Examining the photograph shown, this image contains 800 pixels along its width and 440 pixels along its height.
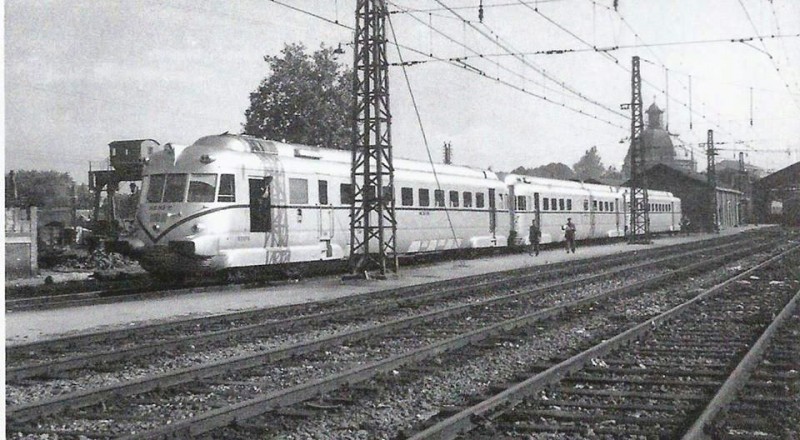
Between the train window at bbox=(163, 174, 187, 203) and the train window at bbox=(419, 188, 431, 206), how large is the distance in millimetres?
9863

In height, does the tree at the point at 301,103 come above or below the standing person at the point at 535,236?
above

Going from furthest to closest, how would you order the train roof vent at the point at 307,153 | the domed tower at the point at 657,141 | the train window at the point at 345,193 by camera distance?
the domed tower at the point at 657,141, the train window at the point at 345,193, the train roof vent at the point at 307,153

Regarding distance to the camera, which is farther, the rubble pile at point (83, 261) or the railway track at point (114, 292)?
the rubble pile at point (83, 261)

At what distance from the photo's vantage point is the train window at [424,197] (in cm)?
2656

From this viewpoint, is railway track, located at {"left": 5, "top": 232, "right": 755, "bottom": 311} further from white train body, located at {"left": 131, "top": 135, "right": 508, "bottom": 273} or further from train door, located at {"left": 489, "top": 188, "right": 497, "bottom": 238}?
train door, located at {"left": 489, "top": 188, "right": 497, "bottom": 238}

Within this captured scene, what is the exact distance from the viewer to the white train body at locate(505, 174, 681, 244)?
35.0 meters

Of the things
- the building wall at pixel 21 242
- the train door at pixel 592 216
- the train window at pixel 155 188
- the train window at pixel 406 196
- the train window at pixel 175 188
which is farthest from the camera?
the train door at pixel 592 216

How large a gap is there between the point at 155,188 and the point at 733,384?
14.5 m

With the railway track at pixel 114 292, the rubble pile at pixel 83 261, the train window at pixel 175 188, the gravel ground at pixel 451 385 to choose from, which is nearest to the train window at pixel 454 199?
the railway track at pixel 114 292

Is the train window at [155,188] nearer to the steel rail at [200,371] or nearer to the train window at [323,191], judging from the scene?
the train window at [323,191]

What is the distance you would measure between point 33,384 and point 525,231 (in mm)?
28688

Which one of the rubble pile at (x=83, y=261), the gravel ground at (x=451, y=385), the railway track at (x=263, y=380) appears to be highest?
the rubble pile at (x=83, y=261)

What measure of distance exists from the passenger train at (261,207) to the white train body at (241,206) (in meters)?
0.02

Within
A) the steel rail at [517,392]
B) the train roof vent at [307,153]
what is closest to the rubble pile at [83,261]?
the train roof vent at [307,153]
